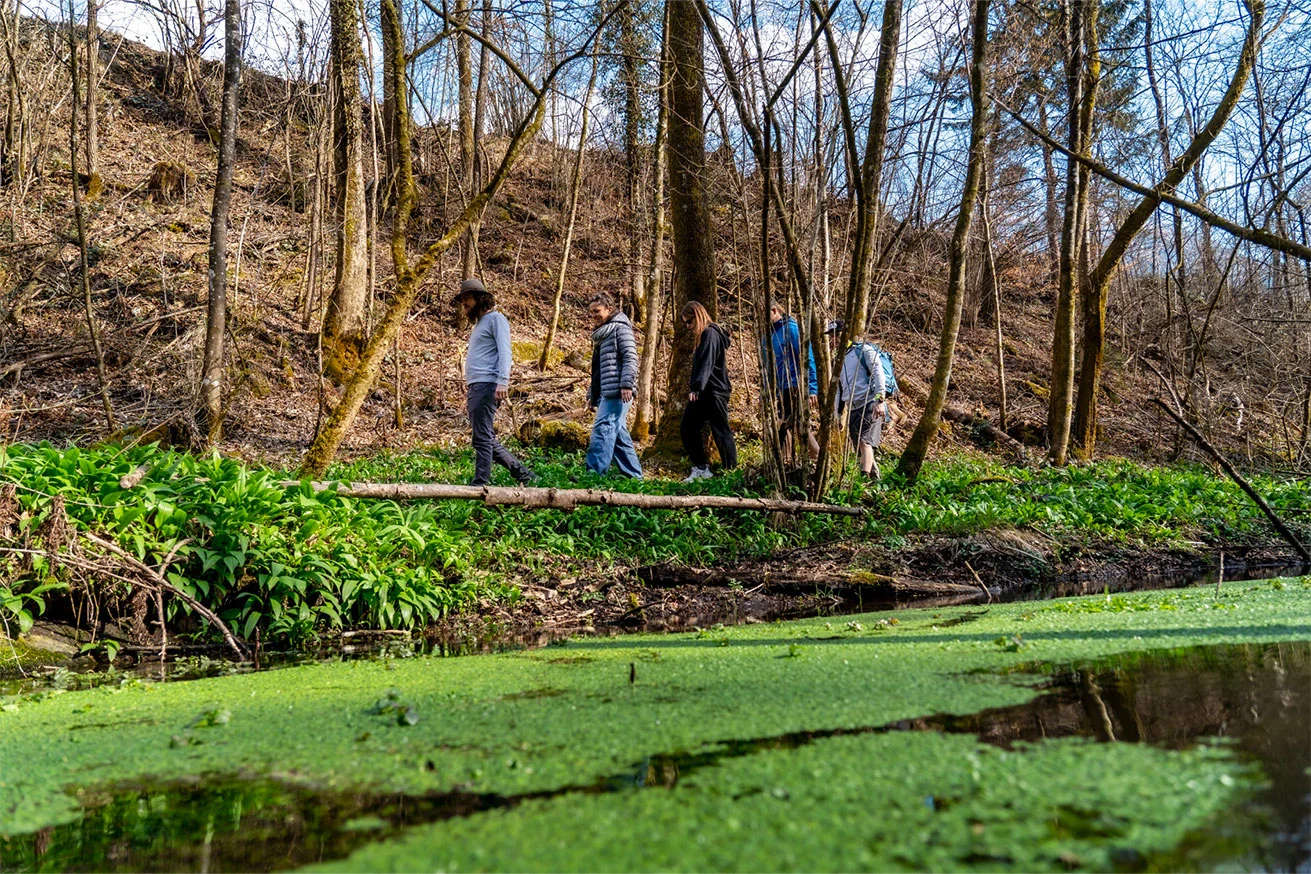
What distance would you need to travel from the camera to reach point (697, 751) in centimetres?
216

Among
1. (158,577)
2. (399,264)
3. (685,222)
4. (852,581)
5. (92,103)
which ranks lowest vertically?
(852,581)

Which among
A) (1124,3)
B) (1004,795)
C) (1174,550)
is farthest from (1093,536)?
(1124,3)

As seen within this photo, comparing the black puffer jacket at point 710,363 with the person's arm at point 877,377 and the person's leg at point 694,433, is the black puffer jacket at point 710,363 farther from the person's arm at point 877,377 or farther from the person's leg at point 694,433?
the person's arm at point 877,377

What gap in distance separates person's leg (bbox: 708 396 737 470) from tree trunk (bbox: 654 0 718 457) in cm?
70

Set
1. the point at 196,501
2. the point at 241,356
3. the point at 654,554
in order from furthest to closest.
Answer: the point at 241,356
the point at 654,554
the point at 196,501

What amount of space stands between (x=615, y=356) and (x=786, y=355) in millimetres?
1965

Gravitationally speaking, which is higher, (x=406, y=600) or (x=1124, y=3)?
(x=1124, y=3)

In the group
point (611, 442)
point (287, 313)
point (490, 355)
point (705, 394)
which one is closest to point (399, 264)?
point (490, 355)

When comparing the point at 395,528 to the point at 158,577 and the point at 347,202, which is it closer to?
the point at 158,577

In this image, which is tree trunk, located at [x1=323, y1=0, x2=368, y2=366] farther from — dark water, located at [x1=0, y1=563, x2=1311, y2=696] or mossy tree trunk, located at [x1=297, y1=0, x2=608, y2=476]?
dark water, located at [x1=0, y1=563, x2=1311, y2=696]

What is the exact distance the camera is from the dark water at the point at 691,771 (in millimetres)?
1579

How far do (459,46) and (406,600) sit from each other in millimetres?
14117

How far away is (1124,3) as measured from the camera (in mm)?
18531

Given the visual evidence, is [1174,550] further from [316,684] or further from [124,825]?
[124,825]
